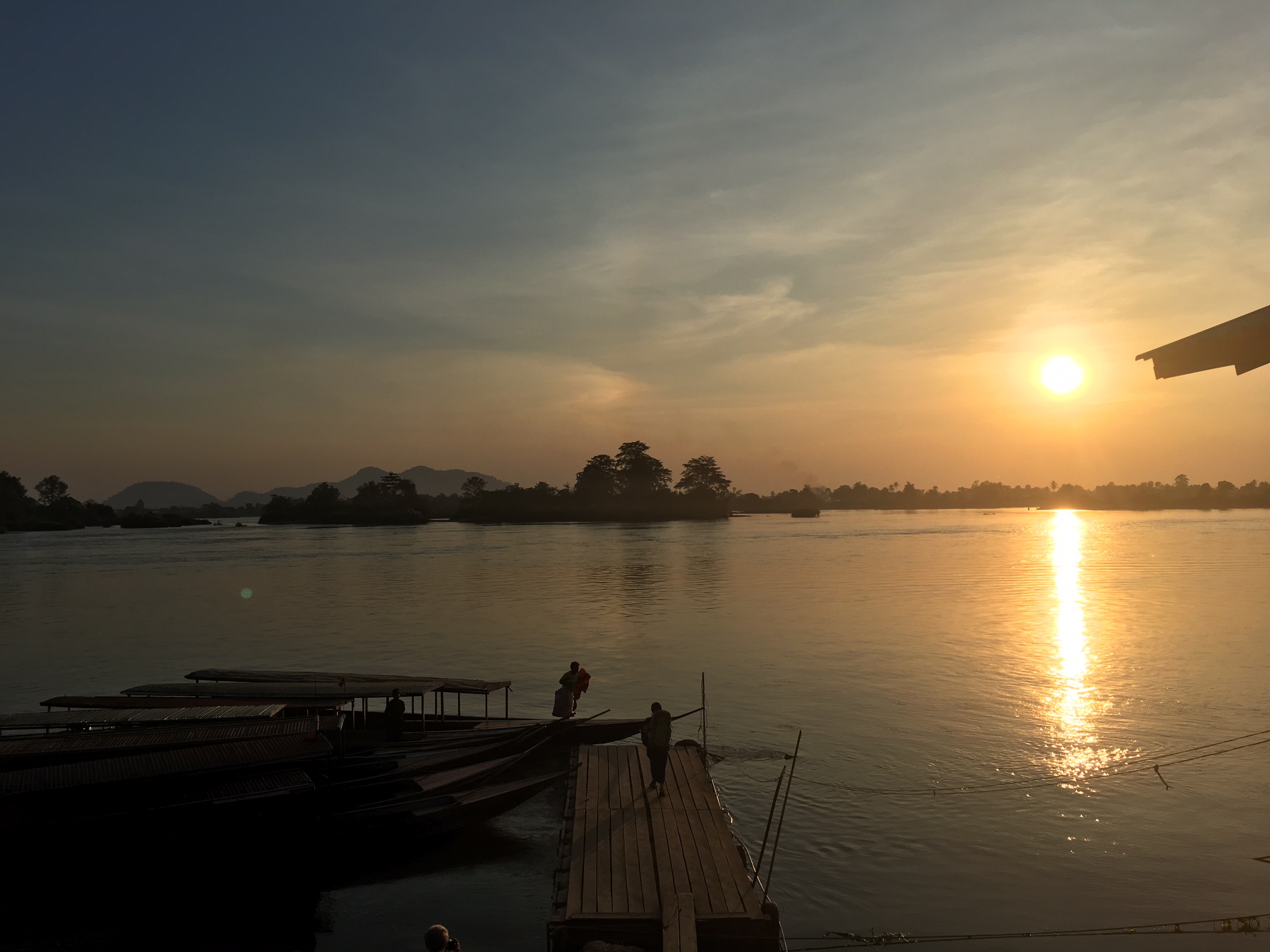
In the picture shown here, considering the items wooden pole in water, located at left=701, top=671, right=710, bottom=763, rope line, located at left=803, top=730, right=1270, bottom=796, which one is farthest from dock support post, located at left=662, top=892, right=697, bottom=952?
rope line, located at left=803, top=730, right=1270, bottom=796

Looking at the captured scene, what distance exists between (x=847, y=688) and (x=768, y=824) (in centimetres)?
1814

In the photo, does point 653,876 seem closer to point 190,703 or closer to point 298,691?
point 298,691

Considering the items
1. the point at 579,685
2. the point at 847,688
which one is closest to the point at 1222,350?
the point at 579,685

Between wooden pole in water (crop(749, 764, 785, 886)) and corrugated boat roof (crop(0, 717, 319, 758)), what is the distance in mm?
8451

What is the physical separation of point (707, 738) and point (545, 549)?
92.2 m

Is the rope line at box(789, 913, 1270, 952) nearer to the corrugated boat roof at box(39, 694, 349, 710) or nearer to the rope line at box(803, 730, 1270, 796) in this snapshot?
the rope line at box(803, 730, 1270, 796)

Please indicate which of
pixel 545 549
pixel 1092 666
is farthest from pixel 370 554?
pixel 1092 666

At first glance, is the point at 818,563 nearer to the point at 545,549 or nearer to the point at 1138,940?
the point at 545,549

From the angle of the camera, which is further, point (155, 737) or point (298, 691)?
point (298, 691)

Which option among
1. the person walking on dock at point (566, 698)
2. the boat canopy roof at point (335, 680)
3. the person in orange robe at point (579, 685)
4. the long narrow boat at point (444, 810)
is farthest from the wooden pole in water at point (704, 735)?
the boat canopy roof at point (335, 680)

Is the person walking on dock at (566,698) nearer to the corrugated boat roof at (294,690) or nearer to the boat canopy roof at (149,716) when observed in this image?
the corrugated boat roof at (294,690)

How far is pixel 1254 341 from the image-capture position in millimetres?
8547

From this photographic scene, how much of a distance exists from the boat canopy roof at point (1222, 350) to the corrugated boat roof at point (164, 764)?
549 inches

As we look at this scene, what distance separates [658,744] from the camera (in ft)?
49.3
